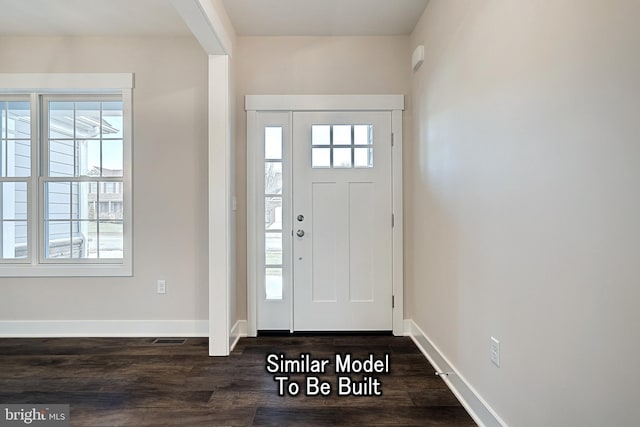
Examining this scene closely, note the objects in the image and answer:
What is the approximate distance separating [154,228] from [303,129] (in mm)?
1590

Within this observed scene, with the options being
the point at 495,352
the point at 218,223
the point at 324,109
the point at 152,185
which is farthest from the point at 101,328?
the point at 495,352

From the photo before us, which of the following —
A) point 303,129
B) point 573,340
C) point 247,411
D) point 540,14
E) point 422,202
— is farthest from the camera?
point 303,129

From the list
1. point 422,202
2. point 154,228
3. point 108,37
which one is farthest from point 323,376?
point 108,37

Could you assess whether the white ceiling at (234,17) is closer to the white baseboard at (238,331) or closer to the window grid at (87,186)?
the window grid at (87,186)

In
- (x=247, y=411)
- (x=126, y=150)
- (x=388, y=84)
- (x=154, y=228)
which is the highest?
(x=388, y=84)

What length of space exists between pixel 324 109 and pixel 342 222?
1.00 metres

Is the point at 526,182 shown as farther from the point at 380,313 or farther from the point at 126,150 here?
the point at 126,150

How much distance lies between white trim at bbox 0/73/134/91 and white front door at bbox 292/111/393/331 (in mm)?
1673

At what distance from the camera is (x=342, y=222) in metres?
2.87

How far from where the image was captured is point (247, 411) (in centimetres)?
181

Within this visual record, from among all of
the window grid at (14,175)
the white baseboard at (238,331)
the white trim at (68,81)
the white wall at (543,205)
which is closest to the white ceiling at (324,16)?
the white wall at (543,205)

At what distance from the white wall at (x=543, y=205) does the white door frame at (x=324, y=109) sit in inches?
28.3

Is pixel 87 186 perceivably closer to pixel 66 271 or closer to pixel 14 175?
pixel 14 175

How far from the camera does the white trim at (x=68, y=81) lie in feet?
9.37
